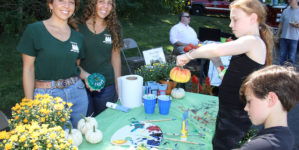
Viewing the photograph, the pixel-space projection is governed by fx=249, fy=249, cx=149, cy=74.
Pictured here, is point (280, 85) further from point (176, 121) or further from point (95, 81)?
point (95, 81)

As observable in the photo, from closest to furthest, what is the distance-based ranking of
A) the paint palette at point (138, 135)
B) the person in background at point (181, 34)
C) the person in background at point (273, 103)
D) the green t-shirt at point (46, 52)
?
1. the person in background at point (273, 103)
2. the paint palette at point (138, 135)
3. the green t-shirt at point (46, 52)
4. the person in background at point (181, 34)

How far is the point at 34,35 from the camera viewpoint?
5.87ft

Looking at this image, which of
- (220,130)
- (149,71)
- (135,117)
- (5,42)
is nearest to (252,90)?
(220,130)

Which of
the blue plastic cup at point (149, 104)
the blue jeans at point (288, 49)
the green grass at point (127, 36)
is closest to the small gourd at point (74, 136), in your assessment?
the blue plastic cup at point (149, 104)

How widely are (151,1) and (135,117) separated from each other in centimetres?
895

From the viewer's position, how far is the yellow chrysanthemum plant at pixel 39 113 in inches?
50.6

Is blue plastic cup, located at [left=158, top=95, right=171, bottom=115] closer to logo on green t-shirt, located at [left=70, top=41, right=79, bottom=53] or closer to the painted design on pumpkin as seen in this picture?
the painted design on pumpkin

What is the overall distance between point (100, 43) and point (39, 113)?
1.13 meters

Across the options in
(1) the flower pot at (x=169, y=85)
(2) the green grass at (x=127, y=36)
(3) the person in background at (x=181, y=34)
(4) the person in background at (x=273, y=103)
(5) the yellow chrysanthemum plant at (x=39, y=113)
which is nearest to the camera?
(4) the person in background at (x=273, y=103)

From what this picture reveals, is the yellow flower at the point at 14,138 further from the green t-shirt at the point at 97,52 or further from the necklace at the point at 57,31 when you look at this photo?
the green t-shirt at the point at 97,52

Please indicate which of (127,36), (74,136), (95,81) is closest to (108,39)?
(95,81)

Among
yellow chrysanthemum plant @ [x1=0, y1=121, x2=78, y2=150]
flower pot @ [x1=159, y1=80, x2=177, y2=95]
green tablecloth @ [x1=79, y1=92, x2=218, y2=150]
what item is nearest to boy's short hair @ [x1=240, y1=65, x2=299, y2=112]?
green tablecloth @ [x1=79, y1=92, x2=218, y2=150]

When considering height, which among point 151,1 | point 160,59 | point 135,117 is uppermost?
point 151,1

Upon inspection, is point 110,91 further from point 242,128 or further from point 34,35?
point 242,128
